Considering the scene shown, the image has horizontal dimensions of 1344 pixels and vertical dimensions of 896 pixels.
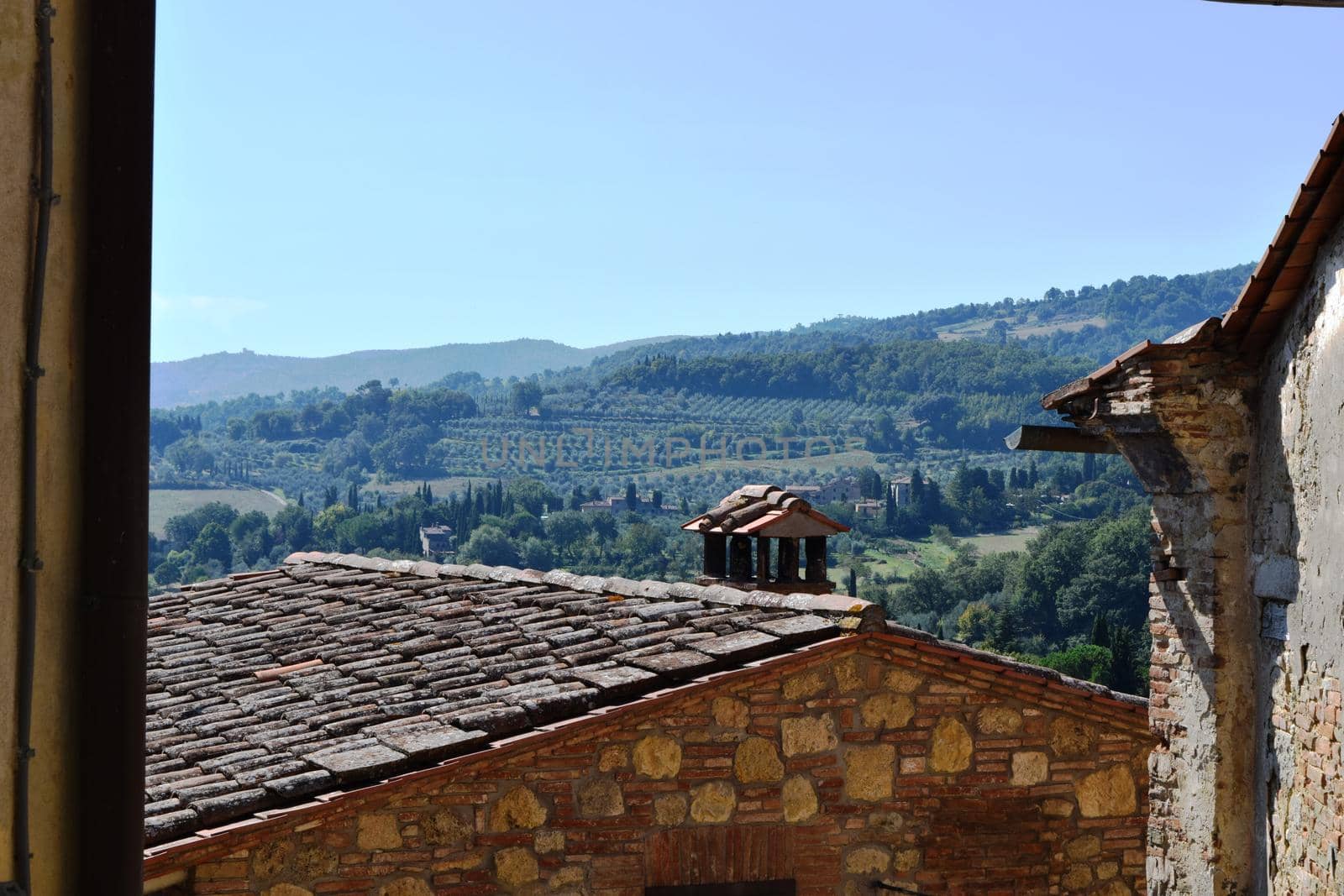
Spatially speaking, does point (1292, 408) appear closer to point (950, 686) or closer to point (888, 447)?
point (950, 686)

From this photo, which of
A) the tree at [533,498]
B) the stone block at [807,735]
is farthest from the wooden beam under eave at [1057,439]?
the tree at [533,498]

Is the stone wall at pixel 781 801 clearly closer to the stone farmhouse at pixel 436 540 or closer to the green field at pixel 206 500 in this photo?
the stone farmhouse at pixel 436 540

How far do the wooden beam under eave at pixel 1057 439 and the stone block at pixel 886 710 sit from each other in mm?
1443

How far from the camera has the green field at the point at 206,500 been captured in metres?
132

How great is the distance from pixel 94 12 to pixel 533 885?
4.99 m

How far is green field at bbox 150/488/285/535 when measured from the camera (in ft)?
434

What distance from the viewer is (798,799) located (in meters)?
7.69

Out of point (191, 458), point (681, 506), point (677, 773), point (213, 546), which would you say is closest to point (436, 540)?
point (213, 546)

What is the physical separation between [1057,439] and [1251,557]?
134cm

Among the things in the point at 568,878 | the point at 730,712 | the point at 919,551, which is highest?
the point at 730,712

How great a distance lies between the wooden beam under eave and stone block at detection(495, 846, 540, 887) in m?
2.97

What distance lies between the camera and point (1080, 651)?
1421 inches

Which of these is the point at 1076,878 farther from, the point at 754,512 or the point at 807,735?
the point at 754,512

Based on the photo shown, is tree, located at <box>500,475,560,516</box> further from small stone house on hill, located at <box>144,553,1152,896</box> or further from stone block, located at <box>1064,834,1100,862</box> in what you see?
stone block, located at <box>1064,834,1100,862</box>
